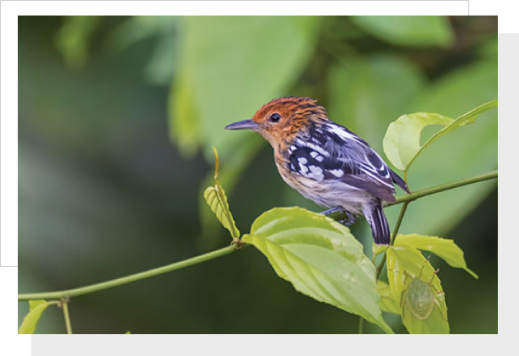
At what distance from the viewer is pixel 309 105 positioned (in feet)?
2.88

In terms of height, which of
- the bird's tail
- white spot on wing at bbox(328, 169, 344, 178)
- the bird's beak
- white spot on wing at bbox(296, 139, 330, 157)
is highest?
the bird's beak

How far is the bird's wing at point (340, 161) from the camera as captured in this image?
30.0 inches

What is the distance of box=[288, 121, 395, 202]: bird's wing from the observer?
0.76 meters

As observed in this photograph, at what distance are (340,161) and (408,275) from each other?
0.18 metres

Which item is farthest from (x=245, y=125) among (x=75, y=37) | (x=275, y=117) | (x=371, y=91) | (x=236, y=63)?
(x=75, y=37)

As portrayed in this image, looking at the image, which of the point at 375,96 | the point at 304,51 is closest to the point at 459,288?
the point at 375,96

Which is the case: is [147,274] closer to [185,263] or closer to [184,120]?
[185,263]

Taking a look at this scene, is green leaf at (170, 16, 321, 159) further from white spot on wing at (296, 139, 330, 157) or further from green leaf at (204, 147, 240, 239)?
green leaf at (204, 147, 240, 239)

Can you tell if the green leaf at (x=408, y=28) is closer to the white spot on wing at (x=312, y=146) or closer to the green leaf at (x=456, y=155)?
the green leaf at (x=456, y=155)

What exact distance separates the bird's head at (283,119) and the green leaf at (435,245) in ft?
0.73

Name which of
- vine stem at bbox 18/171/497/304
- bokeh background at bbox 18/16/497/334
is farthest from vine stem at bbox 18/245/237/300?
bokeh background at bbox 18/16/497/334

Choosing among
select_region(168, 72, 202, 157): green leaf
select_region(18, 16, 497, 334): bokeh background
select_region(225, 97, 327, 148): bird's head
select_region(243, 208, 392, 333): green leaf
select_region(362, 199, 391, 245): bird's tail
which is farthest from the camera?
select_region(168, 72, 202, 157): green leaf

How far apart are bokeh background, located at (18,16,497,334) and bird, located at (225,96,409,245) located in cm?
7

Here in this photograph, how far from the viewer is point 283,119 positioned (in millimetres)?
855
